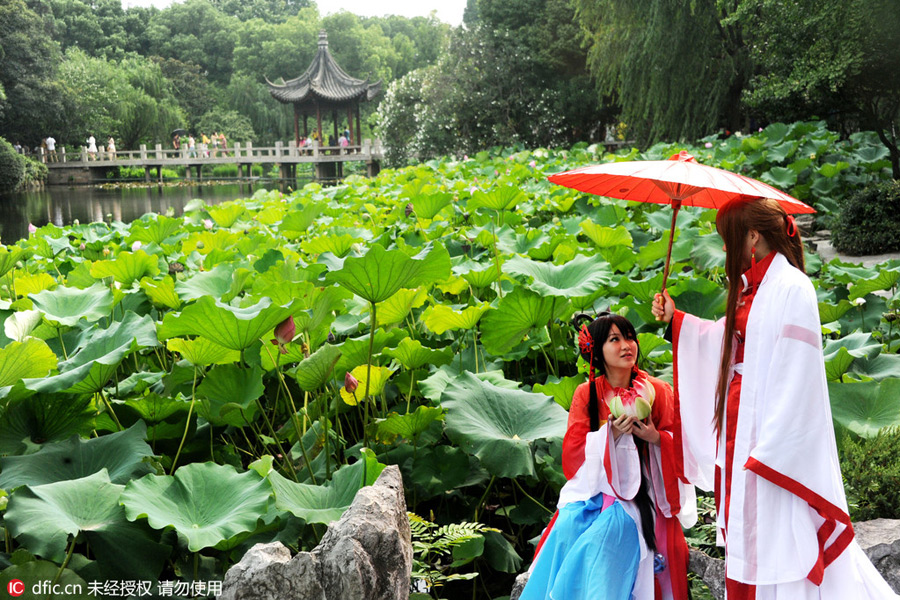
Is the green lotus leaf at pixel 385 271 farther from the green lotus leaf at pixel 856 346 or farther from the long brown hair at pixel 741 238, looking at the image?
the green lotus leaf at pixel 856 346

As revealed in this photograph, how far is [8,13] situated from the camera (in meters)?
21.3

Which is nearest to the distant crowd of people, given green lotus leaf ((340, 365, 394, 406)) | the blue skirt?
green lotus leaf ((340, 365, 394, 406))

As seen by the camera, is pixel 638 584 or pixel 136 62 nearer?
pixel 638 584

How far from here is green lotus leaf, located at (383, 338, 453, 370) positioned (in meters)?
2.15

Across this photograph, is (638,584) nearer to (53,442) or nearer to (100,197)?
(53,442)

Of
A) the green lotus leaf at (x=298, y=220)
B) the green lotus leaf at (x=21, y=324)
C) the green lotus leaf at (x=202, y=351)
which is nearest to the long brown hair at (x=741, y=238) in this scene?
the green lotus leaf at (x=202, y=351)

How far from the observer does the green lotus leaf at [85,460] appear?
1776 millimetres

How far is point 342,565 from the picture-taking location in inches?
53.2

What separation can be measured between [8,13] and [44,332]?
76.5 feet

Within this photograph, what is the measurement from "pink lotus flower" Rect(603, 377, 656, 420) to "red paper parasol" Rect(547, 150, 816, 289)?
8.9 inches

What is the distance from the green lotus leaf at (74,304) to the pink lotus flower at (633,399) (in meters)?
1.71

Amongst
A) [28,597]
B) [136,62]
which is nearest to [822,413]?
[28,597]

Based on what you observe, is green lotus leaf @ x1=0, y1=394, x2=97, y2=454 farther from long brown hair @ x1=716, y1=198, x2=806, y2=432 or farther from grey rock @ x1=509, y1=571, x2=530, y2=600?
long brown hair @ x1=716, y1=198, x2=806, y2=432

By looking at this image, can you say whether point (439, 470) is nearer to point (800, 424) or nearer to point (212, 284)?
point (800, 424)
